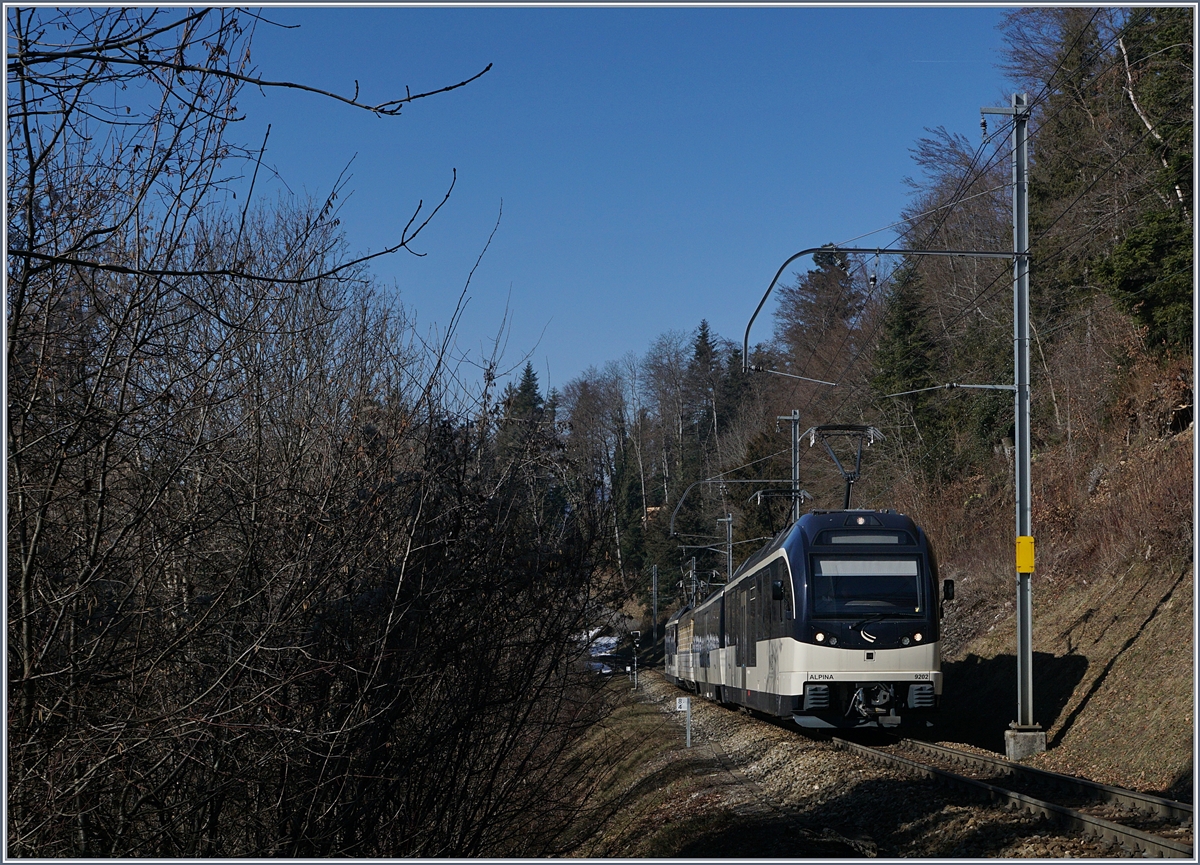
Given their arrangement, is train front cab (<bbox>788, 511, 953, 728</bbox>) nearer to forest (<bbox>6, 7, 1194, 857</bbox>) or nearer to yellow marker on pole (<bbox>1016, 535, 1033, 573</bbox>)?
yellow marker on pole (<bbox>1016, 535, 1033, 573</bbox>)

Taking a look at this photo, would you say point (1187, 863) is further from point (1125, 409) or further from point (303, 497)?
point (1125, 409)

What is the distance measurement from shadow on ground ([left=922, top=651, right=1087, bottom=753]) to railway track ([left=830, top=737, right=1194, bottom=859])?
372 centimetres

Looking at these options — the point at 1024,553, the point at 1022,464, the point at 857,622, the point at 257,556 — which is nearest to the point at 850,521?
the point at 857,622

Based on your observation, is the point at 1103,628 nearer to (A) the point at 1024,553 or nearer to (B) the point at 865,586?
(B) the point at 865,586

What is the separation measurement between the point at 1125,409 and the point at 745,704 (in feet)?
36.8

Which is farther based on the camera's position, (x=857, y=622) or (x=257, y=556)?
(x=857, y=622)

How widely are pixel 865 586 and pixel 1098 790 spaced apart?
573 centimetres

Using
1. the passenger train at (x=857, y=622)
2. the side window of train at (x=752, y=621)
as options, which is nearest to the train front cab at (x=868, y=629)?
the passenger train at (x=857, y=622)

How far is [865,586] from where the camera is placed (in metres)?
16.0

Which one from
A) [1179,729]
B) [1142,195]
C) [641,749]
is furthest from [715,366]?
[1179,729]

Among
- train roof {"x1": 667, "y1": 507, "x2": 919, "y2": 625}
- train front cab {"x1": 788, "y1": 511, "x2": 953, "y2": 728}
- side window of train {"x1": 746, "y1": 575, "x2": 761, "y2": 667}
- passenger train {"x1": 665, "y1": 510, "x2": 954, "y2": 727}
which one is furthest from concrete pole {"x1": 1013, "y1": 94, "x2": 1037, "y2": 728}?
side window of train {"x1": 746, "y1": 575, "x2": 761, "y2": 667}

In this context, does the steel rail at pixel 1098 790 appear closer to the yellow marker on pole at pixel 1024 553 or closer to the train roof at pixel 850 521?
the yellow marker on pole at pixel 1024 553

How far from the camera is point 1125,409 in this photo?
2481 cm

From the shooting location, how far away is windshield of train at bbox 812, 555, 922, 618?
1582 cm
